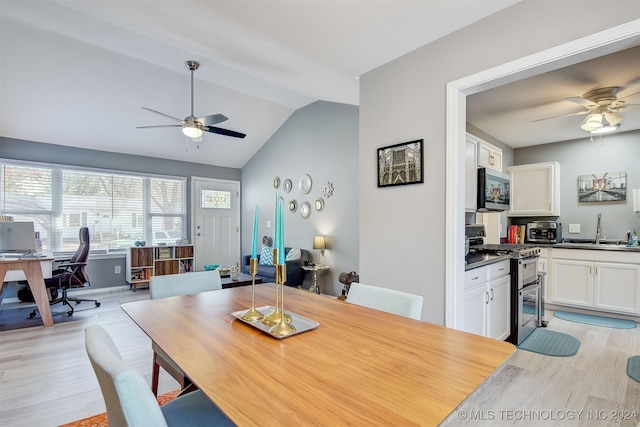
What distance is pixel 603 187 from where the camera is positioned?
4.18 metres

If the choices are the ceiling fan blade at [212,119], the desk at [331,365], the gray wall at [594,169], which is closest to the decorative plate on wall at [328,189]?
the ceiling fan blade at [212,119]

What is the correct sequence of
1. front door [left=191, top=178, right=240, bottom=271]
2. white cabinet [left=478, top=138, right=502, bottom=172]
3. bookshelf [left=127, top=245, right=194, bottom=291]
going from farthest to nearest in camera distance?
1. front door [left=191, top=178, right=240, bottom=271]
2. bookshelf [left=127, top=245, right=194, bottom=291]
3. white cabinet [left=478, top=138, right=502, bottom=172]

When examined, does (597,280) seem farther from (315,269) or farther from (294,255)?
(294,255)

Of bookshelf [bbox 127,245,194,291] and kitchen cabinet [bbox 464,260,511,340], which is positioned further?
bookshelf [bbox 127,245,194,291]

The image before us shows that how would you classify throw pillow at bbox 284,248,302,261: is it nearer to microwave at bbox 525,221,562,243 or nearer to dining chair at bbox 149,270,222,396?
dining chair at bbox 149,270,222,396

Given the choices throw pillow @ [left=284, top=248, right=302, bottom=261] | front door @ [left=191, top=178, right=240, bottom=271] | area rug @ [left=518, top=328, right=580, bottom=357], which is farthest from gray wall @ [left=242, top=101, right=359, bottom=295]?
area rug @ [left=518, top=328, right=580, bottom=357]

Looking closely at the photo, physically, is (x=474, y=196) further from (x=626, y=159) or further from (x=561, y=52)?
(x=626, y=159)

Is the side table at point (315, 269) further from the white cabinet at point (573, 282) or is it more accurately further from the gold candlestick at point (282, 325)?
the gold candlestick at point (282, 325)

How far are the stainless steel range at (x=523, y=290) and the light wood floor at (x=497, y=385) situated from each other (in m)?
0.29

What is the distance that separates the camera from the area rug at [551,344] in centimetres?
266

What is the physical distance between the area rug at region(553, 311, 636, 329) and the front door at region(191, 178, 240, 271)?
229 inches

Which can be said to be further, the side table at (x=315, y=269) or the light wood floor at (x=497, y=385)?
the side table at (x=315, y=269)

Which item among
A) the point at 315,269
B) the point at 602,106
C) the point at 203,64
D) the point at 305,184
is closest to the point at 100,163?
the point at 203,64

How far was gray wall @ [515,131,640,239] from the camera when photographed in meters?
3.99
